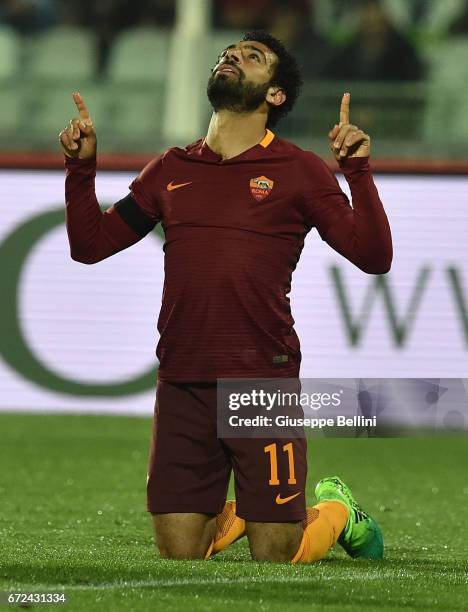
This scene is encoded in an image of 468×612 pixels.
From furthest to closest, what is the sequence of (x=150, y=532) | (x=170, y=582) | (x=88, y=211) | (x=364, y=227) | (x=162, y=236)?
(x=162, y=236) < (x=150, y=532) < (x=88, y=211) < (x=364, y=227) < (x=170, y=582)

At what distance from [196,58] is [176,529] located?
251 inches

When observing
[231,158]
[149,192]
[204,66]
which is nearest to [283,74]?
[231,158]

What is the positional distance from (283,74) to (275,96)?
0.08 meters

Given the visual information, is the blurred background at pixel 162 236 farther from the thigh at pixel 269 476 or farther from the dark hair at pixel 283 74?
the thigh at pixel 269 476

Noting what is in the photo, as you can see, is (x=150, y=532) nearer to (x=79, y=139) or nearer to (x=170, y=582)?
(x=170, y=582)

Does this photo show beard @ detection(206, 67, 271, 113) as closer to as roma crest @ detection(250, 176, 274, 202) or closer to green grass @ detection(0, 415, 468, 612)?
as roma crest @ detection(250, 176, 274, 202)

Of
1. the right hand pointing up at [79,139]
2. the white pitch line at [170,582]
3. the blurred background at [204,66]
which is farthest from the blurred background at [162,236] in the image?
the white pitch line at [170,582]

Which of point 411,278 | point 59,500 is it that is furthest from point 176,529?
point 411,278

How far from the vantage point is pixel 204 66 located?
11.2 metres

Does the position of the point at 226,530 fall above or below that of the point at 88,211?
below

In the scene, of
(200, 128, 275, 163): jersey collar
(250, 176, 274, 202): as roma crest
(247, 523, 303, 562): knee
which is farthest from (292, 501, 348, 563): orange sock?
(200, 128, 275, 163): jersey collar

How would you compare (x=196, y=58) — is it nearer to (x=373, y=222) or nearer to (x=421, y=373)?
(x=421, y=373)

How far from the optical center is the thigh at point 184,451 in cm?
533

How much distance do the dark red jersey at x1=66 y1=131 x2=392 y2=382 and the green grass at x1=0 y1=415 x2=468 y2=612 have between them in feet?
2.23
